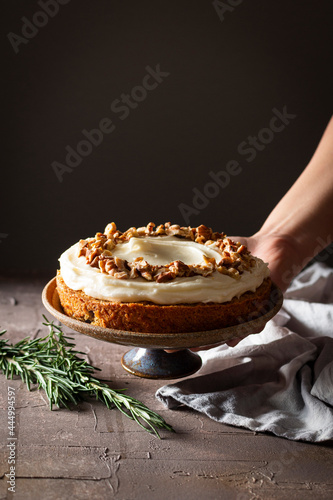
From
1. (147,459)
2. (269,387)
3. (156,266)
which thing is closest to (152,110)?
(156,266)

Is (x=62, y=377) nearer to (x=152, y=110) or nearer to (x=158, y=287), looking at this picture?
(x=158, y=287)

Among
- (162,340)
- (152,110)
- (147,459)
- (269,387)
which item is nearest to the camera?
(147,459)

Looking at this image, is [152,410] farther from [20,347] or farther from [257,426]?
[20,347]

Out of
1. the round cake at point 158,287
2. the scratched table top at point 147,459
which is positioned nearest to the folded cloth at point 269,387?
the scratched table top at point 147,459

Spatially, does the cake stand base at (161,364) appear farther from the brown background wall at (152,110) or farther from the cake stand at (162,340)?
the brown background wall at (152,110)

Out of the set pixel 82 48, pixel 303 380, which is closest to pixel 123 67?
pixel 82 48

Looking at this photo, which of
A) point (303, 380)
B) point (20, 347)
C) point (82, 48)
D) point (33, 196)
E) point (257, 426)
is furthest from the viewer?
point (33, 196)

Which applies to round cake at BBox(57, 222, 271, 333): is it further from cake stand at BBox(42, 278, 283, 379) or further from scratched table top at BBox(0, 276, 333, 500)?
scratched table top at BBox(0, 276, 333, 500)
